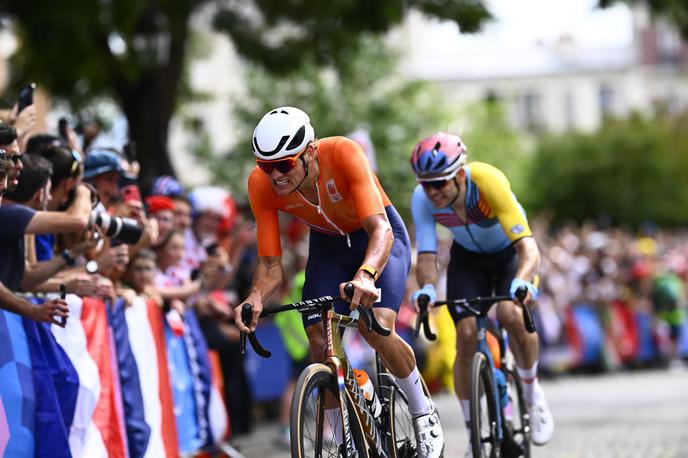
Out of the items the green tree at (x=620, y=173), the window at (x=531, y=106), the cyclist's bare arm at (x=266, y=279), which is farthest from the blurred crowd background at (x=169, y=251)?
the window at (x=531, y=106)

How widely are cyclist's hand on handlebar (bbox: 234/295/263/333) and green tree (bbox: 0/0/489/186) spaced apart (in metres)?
6.82

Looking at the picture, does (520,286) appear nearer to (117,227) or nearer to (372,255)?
(372,255)

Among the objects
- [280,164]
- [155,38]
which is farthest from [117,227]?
[155,38]

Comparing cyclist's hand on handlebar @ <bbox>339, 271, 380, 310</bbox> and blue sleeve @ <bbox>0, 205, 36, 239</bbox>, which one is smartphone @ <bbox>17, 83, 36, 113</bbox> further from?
cyclist's hand on handlebar @ <bbox>339, 271, 380, 310</bbox>

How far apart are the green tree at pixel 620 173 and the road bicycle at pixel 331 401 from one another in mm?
67289

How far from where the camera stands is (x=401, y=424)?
22.7 feet

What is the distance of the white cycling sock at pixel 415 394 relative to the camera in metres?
6.83

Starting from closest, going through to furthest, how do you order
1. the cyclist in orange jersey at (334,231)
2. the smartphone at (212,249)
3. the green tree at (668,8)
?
the cyclist in orange jersey at (334,231) < the smartphone at (212,249) < the green tree at (668,8)

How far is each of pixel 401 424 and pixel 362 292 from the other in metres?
1.34

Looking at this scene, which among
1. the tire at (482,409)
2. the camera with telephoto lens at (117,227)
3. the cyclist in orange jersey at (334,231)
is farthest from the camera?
the tire at (482,409)

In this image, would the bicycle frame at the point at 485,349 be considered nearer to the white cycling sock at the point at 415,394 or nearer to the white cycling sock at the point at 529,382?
the white cycling sock at the point at 529,382

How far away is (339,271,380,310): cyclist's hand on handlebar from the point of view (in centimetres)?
583

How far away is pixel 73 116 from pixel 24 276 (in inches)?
466

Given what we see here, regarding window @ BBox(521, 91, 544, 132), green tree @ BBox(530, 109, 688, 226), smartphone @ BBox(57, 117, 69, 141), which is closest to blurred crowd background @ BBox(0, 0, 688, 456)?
smartphone @ BBox(57, 117, 69, 141)
